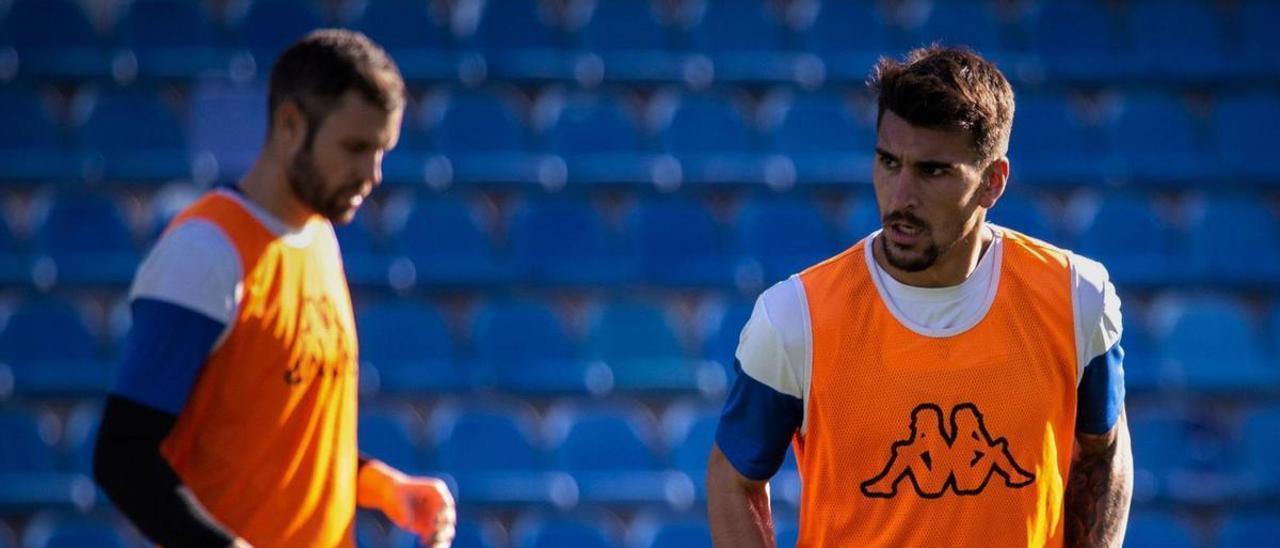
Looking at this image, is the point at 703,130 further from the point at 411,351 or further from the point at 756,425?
the point at 756,425

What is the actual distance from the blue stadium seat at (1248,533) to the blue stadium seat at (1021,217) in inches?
59.6

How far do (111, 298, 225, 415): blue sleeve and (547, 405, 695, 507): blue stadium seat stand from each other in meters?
3.93

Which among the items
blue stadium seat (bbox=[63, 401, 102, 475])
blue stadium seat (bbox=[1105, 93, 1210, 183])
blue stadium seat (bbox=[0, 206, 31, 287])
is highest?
blue stadium seat (bbox=[1105, 93, 1210, 183])

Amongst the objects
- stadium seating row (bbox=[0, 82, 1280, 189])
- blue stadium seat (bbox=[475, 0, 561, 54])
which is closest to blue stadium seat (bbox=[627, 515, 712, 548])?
stadium seating row (bbox=[0, 82, 1280, 189])

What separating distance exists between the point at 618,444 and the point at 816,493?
163 inches

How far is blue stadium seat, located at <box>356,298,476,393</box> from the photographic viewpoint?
22.6 feet

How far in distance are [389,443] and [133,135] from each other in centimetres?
204

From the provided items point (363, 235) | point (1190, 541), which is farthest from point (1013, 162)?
point (363, 235)

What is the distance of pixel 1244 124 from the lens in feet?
26.5

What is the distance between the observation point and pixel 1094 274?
2.75 m

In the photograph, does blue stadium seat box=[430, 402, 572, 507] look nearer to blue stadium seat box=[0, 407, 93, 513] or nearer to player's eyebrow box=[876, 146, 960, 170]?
blue stadium seat box=[0, 407, 93, 513]

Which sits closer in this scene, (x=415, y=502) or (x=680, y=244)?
(x=415, y=502)

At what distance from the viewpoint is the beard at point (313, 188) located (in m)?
3.12

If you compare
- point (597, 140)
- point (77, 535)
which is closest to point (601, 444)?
point (597, 140)
